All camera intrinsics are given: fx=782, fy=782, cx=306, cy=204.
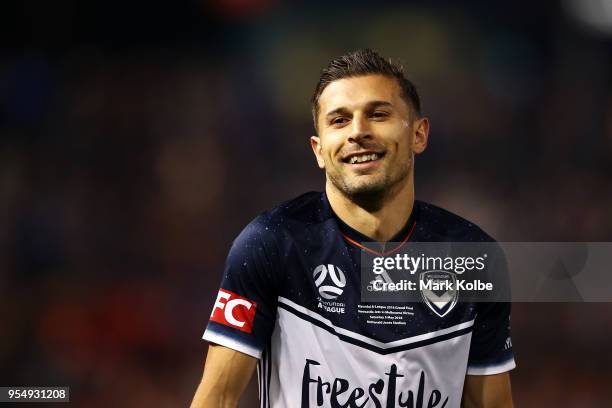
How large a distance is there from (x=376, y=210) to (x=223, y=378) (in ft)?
2.64

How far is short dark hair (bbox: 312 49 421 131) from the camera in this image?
282 cm

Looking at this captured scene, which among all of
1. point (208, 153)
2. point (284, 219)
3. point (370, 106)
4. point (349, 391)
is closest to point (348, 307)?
point (349, 391)

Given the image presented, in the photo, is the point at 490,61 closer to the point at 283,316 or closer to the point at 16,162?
the point at 16,162

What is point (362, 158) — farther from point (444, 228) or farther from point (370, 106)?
point (444, 228)

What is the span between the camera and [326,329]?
2650 mm

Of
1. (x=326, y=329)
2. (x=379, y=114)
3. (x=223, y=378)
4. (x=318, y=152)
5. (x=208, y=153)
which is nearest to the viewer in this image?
(x=223, y=378)

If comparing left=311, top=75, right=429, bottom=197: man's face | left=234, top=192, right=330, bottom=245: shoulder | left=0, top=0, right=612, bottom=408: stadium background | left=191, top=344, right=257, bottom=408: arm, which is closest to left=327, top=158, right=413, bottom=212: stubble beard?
left=311, top=75, right=429, bottom=197: man's face

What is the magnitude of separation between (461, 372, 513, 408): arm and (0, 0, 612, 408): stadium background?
107 inches

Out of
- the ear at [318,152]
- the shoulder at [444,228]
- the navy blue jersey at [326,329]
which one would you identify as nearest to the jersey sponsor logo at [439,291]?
the navy blue jersey at [326,329]

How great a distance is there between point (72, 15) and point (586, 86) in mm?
4329

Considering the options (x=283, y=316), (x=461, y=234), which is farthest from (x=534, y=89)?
(x=283, y=316)

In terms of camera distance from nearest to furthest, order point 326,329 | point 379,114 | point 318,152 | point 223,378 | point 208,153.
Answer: point 223,378 < point 326,329 < point 379,114 < point 318,152 < point 208,153

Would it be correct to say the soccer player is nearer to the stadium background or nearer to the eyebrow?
the eyebrow

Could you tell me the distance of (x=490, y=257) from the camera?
288 cm
